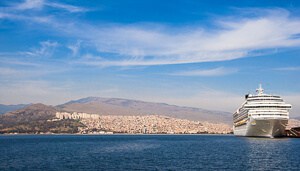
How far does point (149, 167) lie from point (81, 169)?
424 inches

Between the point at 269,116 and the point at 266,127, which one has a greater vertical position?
the point at 269,116

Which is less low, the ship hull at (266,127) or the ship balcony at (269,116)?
the ship balcony at (269,116)

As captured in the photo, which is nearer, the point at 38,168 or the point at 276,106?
the point at 38,168

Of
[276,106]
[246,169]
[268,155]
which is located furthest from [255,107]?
[246,169]

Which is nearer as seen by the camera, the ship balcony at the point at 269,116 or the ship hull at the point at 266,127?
the ship balcony at the point at 269,116

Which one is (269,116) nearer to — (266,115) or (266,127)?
(266,115)

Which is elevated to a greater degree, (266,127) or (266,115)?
(266,115)

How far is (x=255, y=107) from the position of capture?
139125 millimetres

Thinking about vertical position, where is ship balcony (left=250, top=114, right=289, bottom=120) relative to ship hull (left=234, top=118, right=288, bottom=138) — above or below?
above

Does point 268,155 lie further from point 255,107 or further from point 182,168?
point 255,107

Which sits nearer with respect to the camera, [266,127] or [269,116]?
[269,116]

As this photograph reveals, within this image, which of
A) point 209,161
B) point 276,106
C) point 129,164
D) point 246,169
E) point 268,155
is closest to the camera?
point 246,169

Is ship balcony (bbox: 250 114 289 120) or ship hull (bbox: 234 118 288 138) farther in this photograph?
ship hull (bbox: 234 118 288 138)

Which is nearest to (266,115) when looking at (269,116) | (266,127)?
(269,116)
